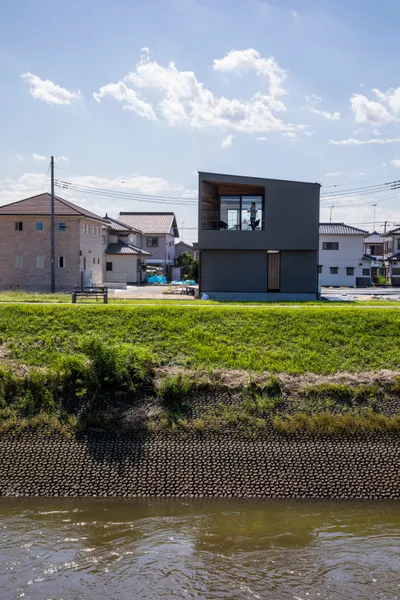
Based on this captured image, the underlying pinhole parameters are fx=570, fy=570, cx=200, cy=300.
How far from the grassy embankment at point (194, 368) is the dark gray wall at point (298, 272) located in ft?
29.0

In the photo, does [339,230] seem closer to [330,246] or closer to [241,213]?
[330,246]

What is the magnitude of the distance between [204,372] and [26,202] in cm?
2758

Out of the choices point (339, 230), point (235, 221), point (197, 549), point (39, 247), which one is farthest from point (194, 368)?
point (339, 230)

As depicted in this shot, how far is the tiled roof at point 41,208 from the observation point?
120ft

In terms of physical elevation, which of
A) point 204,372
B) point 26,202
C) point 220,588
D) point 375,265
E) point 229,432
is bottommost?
point 220,588

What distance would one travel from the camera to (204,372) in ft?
48.2

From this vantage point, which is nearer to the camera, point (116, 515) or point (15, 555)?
point (15, 555)

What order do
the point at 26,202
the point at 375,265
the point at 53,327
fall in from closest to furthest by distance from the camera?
1. the point at 53,327
2. the point at 26,202
3. the point at 375,265

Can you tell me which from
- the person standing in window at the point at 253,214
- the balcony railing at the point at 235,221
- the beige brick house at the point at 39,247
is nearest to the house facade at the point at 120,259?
the beige brick house at the point at 39,247

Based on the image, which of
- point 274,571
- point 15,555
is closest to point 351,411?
point 274,571

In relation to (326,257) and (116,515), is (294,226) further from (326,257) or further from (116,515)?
(326,257)

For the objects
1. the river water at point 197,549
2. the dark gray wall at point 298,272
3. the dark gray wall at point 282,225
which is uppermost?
the dark gray wall at point 282,225

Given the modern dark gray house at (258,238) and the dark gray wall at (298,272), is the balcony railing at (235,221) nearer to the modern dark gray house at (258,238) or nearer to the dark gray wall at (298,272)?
the modern dark gray house at (258,238)

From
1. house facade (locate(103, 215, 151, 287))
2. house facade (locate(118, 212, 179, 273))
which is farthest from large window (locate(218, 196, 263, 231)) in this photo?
house facade (locate(118, 212, 179, 273))
